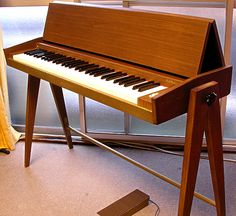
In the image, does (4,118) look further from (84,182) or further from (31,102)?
(84,182)

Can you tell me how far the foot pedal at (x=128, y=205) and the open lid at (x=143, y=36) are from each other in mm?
769

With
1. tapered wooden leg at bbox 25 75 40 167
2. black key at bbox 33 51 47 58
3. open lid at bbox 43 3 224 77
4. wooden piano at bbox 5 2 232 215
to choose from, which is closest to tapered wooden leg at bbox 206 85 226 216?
wooden piano at bbox 5 2 232 215

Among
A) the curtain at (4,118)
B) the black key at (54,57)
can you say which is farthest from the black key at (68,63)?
the curtain at (4,118)

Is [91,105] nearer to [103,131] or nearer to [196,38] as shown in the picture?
[103,131]

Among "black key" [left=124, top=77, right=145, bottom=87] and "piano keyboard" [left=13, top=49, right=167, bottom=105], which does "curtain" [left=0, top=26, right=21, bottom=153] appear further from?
"black key" [left=124, top=77, right=145, bottom=87]

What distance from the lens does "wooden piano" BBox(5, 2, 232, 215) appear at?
4.38 ft

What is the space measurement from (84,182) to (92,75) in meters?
0.82

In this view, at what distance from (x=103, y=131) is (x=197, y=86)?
1.42 m

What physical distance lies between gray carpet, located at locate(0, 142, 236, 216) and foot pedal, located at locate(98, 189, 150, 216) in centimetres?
4

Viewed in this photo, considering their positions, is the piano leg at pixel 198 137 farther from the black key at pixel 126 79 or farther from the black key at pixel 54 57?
the black key at pixel 54 57

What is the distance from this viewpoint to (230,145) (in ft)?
8.05

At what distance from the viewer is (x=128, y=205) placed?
6.22 ft

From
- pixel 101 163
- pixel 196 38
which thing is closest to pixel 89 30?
pixel 196 38

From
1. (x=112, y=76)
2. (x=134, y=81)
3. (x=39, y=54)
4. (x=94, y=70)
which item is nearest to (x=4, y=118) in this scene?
(x=39, y=54)
